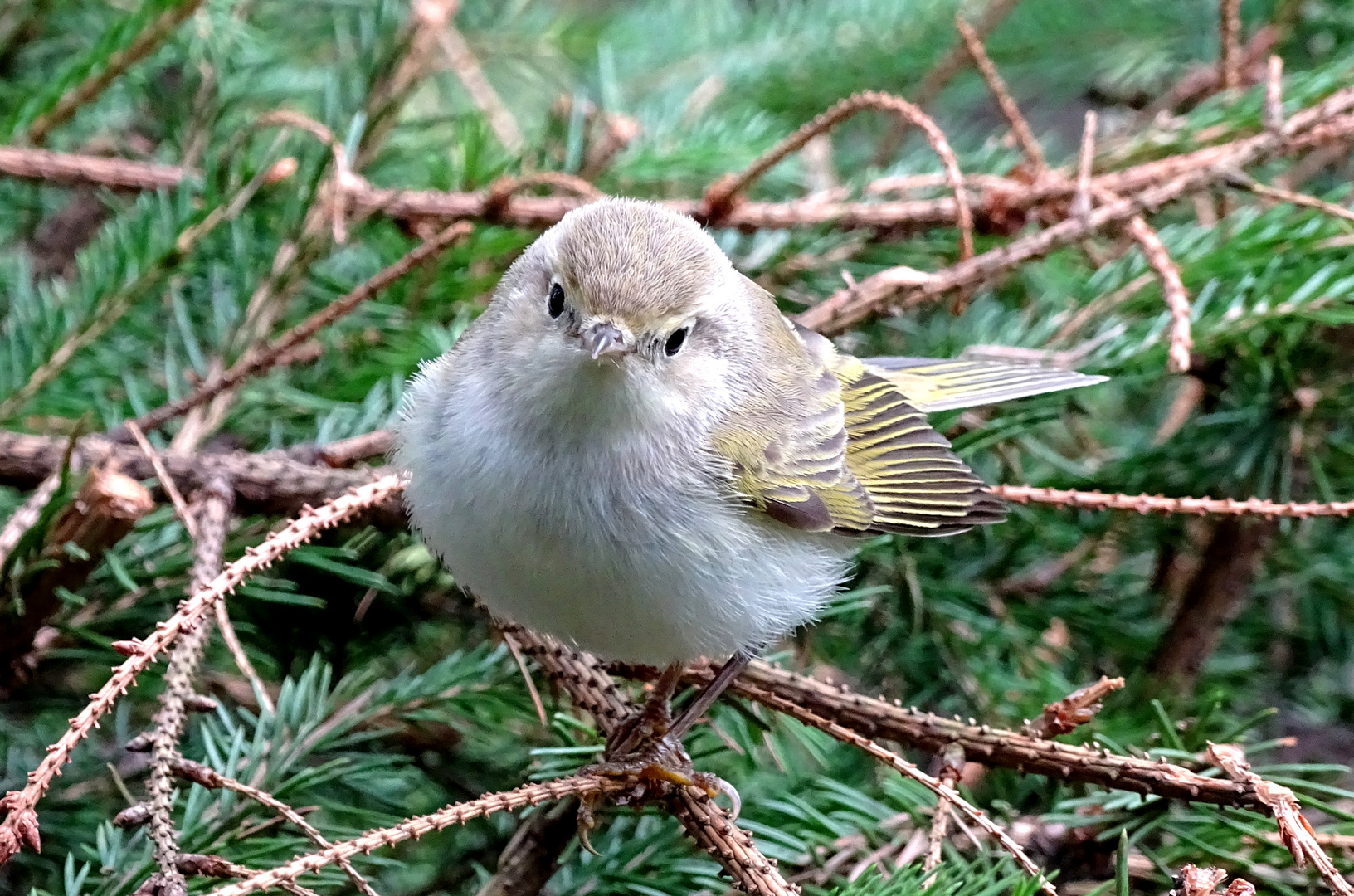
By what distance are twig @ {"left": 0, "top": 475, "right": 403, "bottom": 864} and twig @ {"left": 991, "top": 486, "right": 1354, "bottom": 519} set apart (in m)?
1.02

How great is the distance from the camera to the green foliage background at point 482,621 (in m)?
1.59

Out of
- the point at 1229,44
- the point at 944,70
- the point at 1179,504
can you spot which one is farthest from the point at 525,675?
the point at 944,70

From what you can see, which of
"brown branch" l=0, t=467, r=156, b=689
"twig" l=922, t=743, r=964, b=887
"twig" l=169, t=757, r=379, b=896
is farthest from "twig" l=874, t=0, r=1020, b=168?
"twig" l=169, t=757, r=379, b=896

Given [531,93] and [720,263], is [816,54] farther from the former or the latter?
[720,263]

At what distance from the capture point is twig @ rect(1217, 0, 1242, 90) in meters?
2.17

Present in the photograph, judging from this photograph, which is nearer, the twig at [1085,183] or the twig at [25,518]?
the twig at [25,518]

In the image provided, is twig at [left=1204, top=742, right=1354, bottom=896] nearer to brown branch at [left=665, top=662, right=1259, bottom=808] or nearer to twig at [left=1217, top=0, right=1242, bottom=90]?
brown branch at [left=665, top=662, right=1259, bottom=808]

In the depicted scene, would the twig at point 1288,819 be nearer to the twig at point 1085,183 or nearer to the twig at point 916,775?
the twig at point 916,775

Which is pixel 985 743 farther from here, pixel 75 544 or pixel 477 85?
pixel 477 85

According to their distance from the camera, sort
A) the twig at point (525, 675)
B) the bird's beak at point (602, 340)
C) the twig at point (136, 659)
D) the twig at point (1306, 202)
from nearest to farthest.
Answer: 1. the twig at point (136, 659)
2. the bird's beak at point (602, 340)
3. the twig at point (525, 675)
4. the twig at point (1306, 202)

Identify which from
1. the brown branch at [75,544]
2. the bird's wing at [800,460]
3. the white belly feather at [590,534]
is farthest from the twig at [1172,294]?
the brown branch at [75,544]

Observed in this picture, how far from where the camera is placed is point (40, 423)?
2137mm

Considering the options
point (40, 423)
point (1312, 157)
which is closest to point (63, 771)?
point (40, 423)

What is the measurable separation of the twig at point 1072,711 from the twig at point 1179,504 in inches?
10.9
